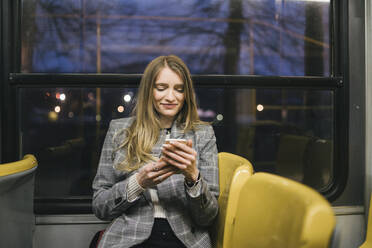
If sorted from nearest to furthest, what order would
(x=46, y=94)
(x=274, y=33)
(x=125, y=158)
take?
(x=125, y=158)
(x=46, y=94)
(x=274, y=33)

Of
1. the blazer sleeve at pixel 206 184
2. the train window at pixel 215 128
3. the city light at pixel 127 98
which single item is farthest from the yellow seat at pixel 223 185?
the city light at pixel 127 98

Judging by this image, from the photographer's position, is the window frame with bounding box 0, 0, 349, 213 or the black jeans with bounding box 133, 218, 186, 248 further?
the window frame with bounding box 0, 0, 349, 213

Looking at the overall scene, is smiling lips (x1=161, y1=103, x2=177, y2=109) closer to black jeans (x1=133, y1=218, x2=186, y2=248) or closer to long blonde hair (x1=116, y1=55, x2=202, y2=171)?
long blonde hair (x1=116, y1=55, x2=202, y2=171)

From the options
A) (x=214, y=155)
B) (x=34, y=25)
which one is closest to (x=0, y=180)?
(x=214, y=155)

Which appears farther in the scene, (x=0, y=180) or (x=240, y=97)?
(x=240, y=97)

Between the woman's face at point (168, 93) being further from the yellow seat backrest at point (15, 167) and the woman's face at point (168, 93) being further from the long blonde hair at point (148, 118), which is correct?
the yellow seat backrest at point (15, 167)

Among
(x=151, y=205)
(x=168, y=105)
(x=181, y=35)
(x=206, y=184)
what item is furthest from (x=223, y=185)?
(x=181, y=35)

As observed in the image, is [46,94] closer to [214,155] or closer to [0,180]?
[0,180]

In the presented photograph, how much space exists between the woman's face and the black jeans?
1.69ft

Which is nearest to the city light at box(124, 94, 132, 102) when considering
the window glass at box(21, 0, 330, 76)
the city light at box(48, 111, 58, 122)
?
the window glass at box(21, 0, 330, 76)

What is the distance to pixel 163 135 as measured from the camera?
156cm

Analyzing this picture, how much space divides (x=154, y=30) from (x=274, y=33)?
2.63 feet

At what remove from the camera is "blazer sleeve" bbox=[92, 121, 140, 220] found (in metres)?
1.37

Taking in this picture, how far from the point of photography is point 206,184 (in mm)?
1338
